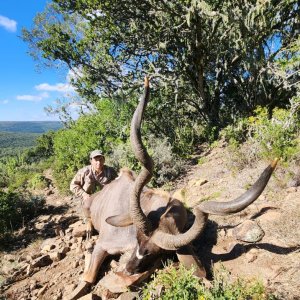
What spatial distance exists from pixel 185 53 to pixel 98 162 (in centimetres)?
676

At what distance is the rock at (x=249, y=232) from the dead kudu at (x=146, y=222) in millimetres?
800

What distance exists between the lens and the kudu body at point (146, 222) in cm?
330

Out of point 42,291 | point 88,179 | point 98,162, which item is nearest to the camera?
point 42,291

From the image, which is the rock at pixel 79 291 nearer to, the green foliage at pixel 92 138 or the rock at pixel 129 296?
the rock at pixel 129 296

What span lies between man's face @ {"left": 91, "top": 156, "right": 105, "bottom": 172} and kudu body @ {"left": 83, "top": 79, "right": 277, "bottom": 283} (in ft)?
5.01

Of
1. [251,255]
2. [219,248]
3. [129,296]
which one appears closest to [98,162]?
[219,248]

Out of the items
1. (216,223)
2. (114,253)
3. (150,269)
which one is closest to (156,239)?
(150,269)

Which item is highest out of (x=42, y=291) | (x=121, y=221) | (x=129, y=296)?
(x=121, y=221)

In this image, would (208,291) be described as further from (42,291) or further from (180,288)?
(42,291)

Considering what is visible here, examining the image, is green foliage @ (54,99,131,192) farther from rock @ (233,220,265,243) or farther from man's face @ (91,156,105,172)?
rock @ (233,220,265,243)

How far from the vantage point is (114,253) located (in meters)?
4.70

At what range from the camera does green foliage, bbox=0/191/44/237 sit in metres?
7.82

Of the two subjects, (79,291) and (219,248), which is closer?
(79,291)

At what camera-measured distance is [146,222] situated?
4.09 m
